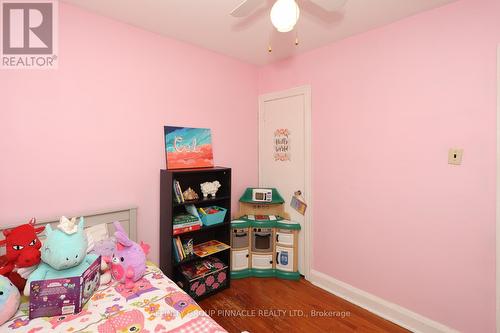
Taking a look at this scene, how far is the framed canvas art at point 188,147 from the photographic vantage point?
2.40m

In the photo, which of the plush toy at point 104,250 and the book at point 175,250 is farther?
the book at point 175,250

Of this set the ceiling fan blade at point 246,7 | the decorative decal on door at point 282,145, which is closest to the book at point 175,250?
the decorative decal on door at point 282,145

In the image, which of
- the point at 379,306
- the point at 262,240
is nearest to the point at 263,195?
the point at 262,240

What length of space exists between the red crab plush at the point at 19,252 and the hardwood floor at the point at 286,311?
1389 millimetres

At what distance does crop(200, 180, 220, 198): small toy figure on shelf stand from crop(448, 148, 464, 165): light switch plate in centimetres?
199

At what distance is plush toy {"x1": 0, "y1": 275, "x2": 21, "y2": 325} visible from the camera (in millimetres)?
1238

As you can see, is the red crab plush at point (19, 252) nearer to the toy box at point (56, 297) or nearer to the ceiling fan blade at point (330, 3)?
the toy box at point (56, 297)

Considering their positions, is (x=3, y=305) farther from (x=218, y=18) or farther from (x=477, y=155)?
(x=477, y=155)

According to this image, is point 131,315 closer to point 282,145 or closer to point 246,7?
point 246,7

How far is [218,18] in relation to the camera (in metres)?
2.06

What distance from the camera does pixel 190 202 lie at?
232 centimetres

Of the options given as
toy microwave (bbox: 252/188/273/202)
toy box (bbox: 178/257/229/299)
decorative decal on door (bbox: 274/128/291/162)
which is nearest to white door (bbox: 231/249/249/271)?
toy box (bbox: 178/257/229/299)

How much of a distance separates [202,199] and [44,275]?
1314mm

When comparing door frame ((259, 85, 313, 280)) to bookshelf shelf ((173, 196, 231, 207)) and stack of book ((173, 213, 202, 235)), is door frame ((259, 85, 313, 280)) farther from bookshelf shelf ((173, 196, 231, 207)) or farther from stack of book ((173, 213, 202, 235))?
stack of book ((173, 213, 202, 235))
